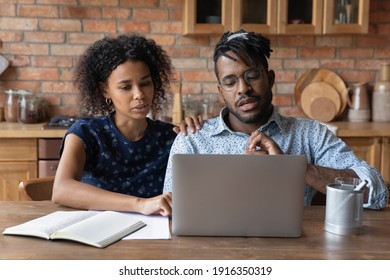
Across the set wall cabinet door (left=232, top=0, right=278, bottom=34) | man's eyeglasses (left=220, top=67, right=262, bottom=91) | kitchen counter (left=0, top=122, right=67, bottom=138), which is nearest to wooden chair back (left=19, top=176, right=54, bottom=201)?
man's eyeglasses (left=220, top=67, right=262, bottom=91)

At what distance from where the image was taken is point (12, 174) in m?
3.10

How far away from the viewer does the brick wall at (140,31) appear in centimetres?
351

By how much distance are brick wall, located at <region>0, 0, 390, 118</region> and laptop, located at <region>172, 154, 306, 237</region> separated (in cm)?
247

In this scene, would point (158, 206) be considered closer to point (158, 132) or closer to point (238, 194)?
point (238, 194)

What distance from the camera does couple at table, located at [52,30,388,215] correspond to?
164cm

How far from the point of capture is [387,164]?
3242mm

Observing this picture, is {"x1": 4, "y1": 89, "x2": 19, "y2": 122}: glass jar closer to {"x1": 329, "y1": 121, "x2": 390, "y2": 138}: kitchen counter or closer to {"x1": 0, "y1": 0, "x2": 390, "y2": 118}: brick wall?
{"x1": 0, "y1": 0, "x2": 390, "y2": 118}: brick wall

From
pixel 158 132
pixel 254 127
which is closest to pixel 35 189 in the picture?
pixel 158 132

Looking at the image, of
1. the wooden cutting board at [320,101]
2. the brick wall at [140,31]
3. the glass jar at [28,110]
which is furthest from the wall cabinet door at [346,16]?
the glass jar at [28,110]

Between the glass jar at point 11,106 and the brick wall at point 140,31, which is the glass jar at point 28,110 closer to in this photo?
the glass jar at point 11,106

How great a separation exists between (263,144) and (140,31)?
220cm

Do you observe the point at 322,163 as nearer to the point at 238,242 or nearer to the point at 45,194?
the point at 238,242

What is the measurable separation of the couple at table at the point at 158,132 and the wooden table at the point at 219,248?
32 cm

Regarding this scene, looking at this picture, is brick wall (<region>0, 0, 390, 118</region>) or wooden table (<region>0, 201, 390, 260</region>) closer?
wooden table (<region>0, 201, 390, 260</region>)
